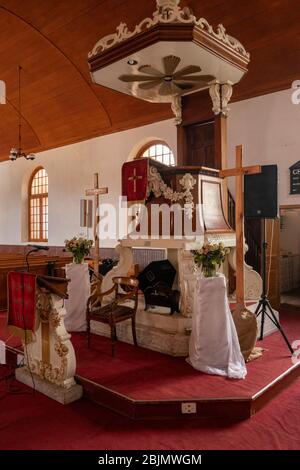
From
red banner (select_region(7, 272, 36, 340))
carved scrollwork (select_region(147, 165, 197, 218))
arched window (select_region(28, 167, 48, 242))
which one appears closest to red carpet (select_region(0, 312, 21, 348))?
red banner (select_region(7, 272, 36, 340))

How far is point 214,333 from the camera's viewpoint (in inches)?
135

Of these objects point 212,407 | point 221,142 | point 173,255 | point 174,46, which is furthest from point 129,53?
point 212,407

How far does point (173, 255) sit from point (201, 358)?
196 centimetres

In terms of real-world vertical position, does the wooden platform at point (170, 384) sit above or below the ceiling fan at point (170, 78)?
below

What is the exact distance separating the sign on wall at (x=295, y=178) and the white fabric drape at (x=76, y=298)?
346 cm

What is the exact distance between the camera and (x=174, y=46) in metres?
3.75

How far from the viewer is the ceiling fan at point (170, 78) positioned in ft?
13.9

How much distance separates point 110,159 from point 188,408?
6.77 meters

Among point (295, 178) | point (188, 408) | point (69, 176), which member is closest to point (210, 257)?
point (188, 408)

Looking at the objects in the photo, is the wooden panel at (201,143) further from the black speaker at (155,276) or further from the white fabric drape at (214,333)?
the white fabric drape at (214,333)

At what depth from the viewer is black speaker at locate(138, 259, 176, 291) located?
4688 mm

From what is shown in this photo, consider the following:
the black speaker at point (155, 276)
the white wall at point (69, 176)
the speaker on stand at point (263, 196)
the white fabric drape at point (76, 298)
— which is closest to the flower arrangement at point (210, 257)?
the speaker on stand at point (263, 196)
